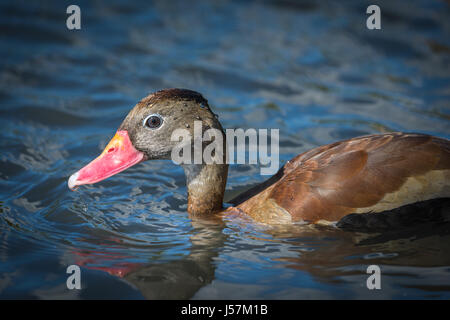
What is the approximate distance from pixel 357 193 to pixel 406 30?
651 centimetres

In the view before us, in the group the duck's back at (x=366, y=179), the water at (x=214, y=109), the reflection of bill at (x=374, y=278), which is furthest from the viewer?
the duck's back at (x=366, y=179)

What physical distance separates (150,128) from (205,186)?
0.78 meters

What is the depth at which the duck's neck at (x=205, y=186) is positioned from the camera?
526 cm

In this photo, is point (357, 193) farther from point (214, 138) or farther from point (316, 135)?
point (316, 135)

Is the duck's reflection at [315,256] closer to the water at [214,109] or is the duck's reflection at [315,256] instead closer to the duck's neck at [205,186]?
the water at [214,109]

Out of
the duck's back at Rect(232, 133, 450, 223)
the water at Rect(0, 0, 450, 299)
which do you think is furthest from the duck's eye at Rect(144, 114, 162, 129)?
the duck's back at Rect(232, 133, 450, 223)

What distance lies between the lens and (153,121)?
198 inches

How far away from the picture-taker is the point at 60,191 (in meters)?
6.03

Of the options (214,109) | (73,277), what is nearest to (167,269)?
(73,277)

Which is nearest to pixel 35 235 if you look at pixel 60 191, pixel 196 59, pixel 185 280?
pixel 60 191

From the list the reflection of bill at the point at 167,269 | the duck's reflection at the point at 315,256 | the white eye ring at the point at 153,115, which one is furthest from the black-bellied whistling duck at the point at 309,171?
the reflection of bill at the point at 167,269

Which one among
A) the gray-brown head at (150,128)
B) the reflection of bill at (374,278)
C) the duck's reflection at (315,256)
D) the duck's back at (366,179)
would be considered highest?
the gray-brown head at (150,128)

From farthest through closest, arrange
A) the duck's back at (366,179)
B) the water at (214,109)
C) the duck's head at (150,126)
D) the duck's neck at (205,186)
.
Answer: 1. the duck's neck at (205,186)
2. the duck's head at (150,126)
3. the duck's back at (366,179)
4. the water at (214,109)
